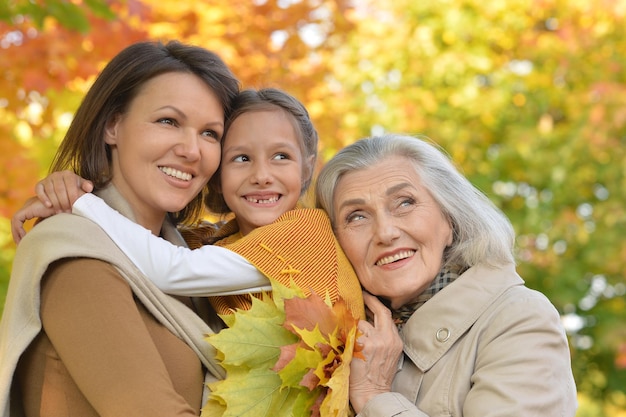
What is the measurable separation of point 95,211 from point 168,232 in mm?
481

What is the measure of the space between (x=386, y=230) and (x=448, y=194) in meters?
0.31

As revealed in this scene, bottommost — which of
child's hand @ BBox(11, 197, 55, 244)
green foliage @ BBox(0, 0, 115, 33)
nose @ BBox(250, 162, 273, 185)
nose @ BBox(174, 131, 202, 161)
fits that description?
nose @ BBox(250, 162, 273, 185)

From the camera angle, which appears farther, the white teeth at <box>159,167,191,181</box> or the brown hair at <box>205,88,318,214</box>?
the brown hair at <box>205,88,318,214</box>

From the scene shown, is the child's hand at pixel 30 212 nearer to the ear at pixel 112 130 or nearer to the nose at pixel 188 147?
the ear at pixel 112 130

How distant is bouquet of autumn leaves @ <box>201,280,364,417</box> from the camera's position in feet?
8.16

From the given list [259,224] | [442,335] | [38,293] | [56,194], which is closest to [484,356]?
[442,335]

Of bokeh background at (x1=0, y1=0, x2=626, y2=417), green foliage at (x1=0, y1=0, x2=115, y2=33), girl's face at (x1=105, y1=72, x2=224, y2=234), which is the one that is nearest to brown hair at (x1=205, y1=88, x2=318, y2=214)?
girl's face at (x1=105, y1=72, x2=224, y2=234)

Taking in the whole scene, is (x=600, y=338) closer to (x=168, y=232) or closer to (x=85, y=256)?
(x=168, y=232)

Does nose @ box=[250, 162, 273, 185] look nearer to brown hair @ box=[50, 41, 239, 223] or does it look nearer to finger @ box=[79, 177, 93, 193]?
brown hair @ box=[50, 41, 239, 223]

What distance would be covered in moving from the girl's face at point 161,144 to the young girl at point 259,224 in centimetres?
19

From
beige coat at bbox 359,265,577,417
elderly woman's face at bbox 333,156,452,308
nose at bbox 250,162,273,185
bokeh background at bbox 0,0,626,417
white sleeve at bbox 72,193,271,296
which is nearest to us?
beige coat at bbox 359,265,577,417

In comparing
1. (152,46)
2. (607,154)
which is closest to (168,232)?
(152,46)

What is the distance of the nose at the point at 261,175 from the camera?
10.5ft

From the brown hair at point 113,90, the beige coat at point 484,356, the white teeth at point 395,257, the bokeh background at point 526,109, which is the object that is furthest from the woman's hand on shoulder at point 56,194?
the bokeh background at point 526,109
